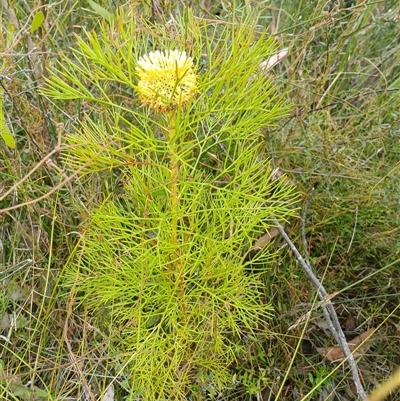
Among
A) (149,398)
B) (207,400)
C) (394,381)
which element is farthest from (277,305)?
(394,381)

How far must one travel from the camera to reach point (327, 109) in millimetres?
1692

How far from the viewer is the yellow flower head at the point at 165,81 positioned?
3.10 feet

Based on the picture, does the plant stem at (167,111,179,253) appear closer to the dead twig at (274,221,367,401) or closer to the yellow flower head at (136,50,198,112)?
the yellow flower head at (136,50,198,112)

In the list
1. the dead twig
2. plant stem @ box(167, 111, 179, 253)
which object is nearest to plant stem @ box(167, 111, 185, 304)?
plant stem @ box(167, 111, 179, 253)

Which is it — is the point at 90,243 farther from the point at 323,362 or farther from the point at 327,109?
the point at 327,109

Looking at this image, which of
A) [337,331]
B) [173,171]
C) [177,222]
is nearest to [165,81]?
[173,171]

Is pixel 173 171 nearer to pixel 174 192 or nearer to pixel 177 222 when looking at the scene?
pixel 174 192

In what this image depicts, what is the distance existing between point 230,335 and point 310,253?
0.31 metres

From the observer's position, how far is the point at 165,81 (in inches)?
37.6

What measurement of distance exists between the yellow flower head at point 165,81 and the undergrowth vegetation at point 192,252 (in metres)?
0.24

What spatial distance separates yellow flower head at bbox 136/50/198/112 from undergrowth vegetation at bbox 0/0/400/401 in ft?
0.77

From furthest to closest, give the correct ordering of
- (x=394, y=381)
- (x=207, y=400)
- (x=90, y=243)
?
(x=207, y=400) → (x=90, y=243) → (x=394, y=381)

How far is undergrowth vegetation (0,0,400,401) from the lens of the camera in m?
1.26

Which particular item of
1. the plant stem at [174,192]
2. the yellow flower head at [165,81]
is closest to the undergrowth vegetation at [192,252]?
the plant stem at [174,192]
